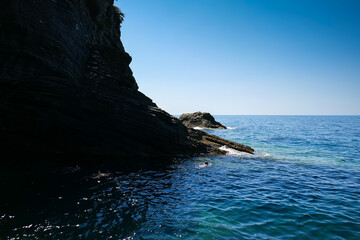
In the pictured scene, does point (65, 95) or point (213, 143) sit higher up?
point (65, 95)

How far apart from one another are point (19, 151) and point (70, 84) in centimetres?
696

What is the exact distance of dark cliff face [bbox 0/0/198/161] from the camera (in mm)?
14133

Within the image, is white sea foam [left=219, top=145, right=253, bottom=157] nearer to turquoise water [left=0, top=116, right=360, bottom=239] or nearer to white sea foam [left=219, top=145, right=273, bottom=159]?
white sea foam [left=219, top=145, right=273, bottom=159]

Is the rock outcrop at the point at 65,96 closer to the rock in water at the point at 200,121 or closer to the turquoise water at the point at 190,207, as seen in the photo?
the turquoise water at the point at 190,207

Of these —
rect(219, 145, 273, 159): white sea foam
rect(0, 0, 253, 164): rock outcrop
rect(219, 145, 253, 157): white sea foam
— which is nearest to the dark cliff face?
rect(0, 0, 253, 164): rock outcrop

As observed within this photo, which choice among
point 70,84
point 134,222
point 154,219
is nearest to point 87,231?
point 134,222

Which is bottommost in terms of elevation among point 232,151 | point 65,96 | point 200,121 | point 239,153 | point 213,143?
point 239,153

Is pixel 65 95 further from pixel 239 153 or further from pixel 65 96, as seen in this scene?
pixel 239 153

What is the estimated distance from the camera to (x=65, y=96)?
15586mm

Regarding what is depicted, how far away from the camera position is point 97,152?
17453 mm

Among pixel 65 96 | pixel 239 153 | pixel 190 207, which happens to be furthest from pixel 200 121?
pixel 190 207

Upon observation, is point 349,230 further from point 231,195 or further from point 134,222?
→ point 134,222

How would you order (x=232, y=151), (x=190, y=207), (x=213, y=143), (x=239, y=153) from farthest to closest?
(x=213, y=143) < (x=232, y=151) < (x=239, y=153) < (x=190, y=207)

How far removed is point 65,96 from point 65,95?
0.09 m
